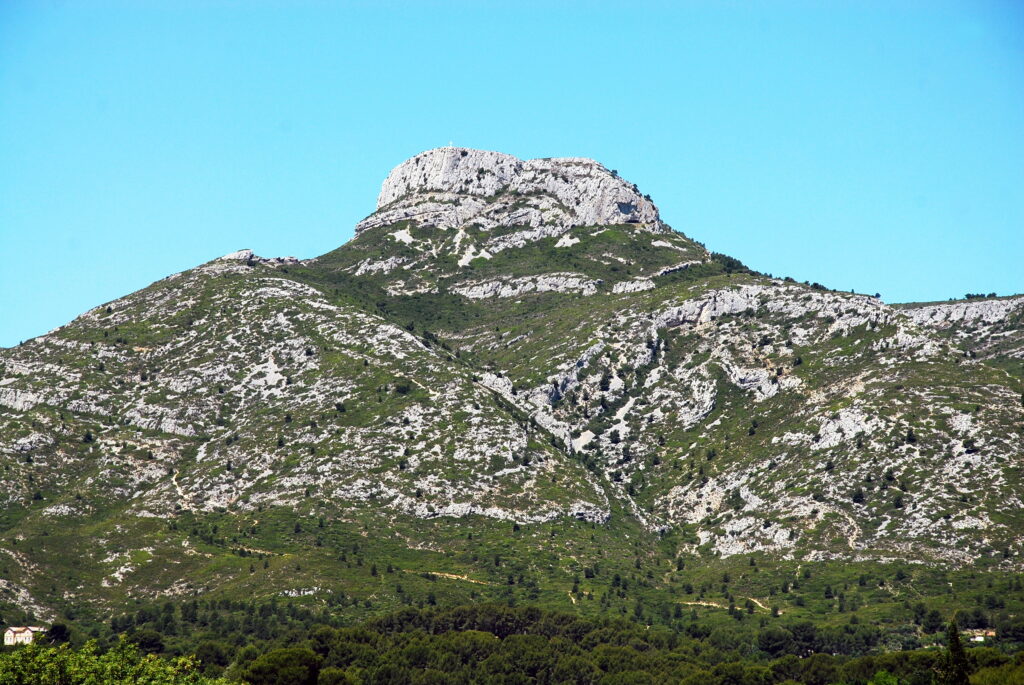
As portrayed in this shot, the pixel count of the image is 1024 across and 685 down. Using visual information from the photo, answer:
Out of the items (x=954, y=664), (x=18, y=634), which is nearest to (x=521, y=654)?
(x=954, y=664)

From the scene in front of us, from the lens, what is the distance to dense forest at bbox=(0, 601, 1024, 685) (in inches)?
6501

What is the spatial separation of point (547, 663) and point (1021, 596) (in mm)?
73538

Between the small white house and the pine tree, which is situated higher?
the small white house

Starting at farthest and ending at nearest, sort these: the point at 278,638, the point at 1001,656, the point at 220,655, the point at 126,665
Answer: the point at 278,638 < the point at 220,655 < the point at 1001,656 < the point at 126,665

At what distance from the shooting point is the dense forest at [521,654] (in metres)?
165

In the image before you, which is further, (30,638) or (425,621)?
(425,621)

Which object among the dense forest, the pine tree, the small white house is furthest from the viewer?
the small white house

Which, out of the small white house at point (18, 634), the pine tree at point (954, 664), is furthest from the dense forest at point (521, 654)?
the small white house at point (18, 634)

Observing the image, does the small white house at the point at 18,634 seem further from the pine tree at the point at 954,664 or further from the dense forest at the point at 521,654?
the pine tree at the point at 954,664

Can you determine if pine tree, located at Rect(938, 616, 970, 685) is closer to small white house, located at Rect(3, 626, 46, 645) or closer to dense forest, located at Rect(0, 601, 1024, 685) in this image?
dense forest, located at Rect(0, 601, 1024, 685)

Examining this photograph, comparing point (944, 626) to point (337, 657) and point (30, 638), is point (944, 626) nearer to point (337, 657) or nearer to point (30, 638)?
point (337, 657)

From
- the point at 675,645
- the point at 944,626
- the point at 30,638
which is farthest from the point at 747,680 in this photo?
the point at 30,638

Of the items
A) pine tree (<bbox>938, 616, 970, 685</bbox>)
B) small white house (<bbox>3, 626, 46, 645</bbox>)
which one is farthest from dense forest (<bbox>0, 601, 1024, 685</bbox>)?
small white house (<bbox>3, 626, 46, 645</bbox>)

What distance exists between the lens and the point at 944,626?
623ft
